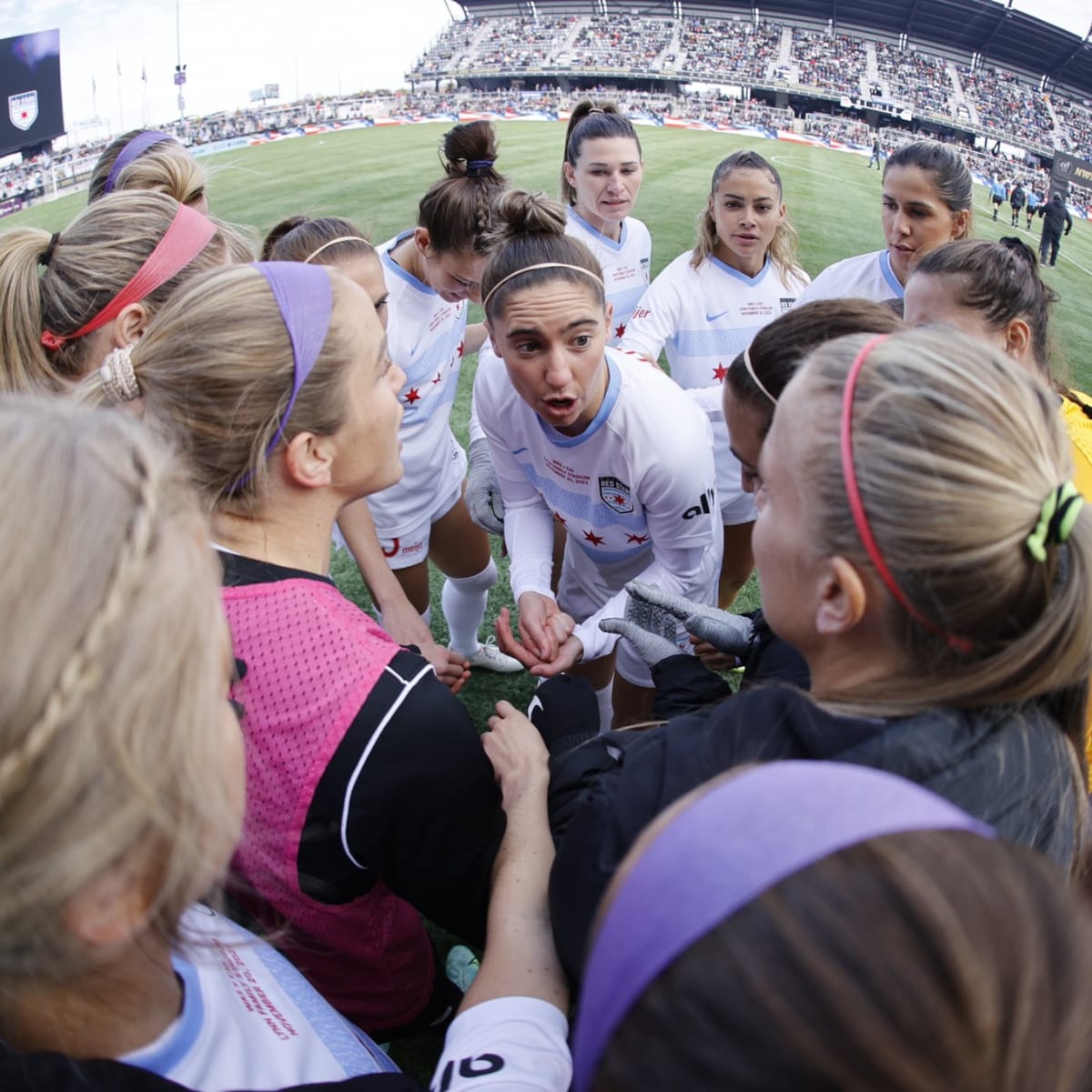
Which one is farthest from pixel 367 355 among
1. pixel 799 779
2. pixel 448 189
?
pixel 448 189

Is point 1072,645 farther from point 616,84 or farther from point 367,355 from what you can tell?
point 616,84

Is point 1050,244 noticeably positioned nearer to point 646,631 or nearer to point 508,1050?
point 646,631

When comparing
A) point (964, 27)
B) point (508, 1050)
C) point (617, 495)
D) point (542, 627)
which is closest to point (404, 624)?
point (542, 627)

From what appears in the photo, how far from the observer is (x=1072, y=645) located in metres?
1.08

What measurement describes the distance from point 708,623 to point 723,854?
4.63ft

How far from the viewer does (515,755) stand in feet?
5.08

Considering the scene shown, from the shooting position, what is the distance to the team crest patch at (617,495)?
2623 mm

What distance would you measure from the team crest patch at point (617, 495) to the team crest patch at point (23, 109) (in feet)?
88.5

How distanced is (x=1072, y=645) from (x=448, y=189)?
2783mm

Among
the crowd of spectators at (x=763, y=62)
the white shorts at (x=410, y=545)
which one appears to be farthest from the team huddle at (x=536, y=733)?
the crowd of spectators at (x=763, y=62)

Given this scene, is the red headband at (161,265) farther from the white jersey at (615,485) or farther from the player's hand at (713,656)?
the player's hand at (713,656)

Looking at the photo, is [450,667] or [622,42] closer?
[450,667]

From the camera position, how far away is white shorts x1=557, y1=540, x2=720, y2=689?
2.96 m

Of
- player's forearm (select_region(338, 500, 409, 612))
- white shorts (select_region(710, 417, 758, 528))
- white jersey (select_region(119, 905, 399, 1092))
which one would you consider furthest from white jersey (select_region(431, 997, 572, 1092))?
white shorts (select_region(710, 417, 758, 528))
